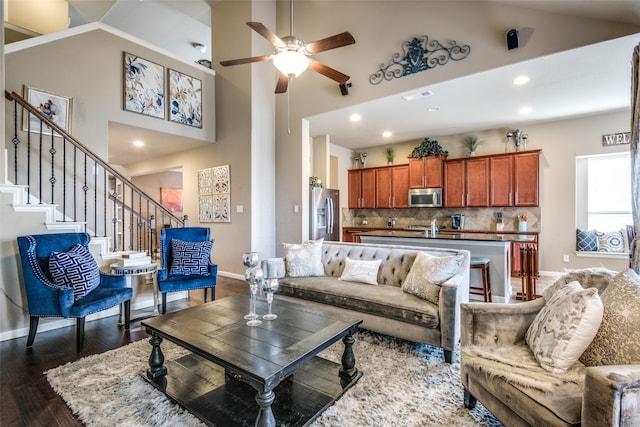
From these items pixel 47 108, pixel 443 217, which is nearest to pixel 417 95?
pixel 443 217

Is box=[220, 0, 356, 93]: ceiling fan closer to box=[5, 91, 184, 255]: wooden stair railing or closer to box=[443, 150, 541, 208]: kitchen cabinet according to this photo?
box=[5, 91, 184, 255]: wooden stair railing

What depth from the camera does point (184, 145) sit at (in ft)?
19.9

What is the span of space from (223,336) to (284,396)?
21.6 inches

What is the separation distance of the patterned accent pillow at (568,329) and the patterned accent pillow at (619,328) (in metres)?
0.08

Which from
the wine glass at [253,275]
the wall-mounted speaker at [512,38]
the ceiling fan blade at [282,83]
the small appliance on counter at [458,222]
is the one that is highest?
the wall-mounted speaker at [512,38]

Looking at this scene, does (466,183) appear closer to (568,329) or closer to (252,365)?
(568,329)

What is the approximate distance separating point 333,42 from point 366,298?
2340mm

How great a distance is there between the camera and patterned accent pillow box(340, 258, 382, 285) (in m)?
3.20

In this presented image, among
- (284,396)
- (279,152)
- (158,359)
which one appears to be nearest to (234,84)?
(279,152)

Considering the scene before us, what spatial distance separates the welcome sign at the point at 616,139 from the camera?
16.8ft

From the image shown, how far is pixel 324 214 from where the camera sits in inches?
239

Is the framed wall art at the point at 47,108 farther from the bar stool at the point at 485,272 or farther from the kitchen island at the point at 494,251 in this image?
the bar stool at the point at 485,272

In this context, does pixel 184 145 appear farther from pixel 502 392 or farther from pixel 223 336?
pixel 502 392

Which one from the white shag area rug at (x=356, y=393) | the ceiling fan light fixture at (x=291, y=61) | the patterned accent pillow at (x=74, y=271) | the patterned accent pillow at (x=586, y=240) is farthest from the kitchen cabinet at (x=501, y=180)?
the patterned accent pillow at (x=74, y=271)
